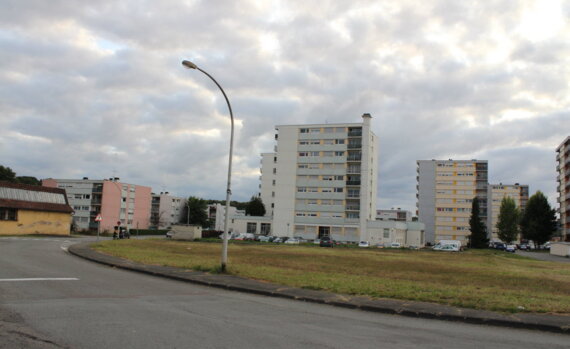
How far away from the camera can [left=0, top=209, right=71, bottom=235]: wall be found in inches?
1943

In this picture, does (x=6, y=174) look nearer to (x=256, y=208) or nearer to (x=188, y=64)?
(x=256, y=208)

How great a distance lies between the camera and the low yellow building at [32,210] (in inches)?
1940

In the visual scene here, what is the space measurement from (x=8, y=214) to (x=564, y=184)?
367 ft

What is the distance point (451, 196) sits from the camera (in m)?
128

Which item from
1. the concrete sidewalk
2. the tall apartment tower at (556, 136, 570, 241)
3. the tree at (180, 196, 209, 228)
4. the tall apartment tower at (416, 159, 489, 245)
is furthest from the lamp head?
the tall apartment tower at (416, 159, 489, 245)

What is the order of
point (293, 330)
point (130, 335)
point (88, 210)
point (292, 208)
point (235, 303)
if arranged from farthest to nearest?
1. point (88, 210)
2. point (292, 208)
3. point (235, 303)
4. point (293, 330)
5. point (130, 335)

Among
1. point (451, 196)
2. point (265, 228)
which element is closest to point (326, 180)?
point (265, 228)

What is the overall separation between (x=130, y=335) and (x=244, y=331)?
1825 millimetres

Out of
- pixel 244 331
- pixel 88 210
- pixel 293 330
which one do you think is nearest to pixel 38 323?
pixel 244 331

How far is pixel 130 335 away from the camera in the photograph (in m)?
6.79

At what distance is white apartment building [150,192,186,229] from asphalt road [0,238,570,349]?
120568 millimetres

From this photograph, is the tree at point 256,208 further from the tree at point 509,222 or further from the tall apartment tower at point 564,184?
the tall apartment tower at point 564,184

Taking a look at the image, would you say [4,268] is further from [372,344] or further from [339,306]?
[372,344]

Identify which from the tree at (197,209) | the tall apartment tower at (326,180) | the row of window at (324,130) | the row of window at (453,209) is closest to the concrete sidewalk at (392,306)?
the tall apartment tower at (326,180)
